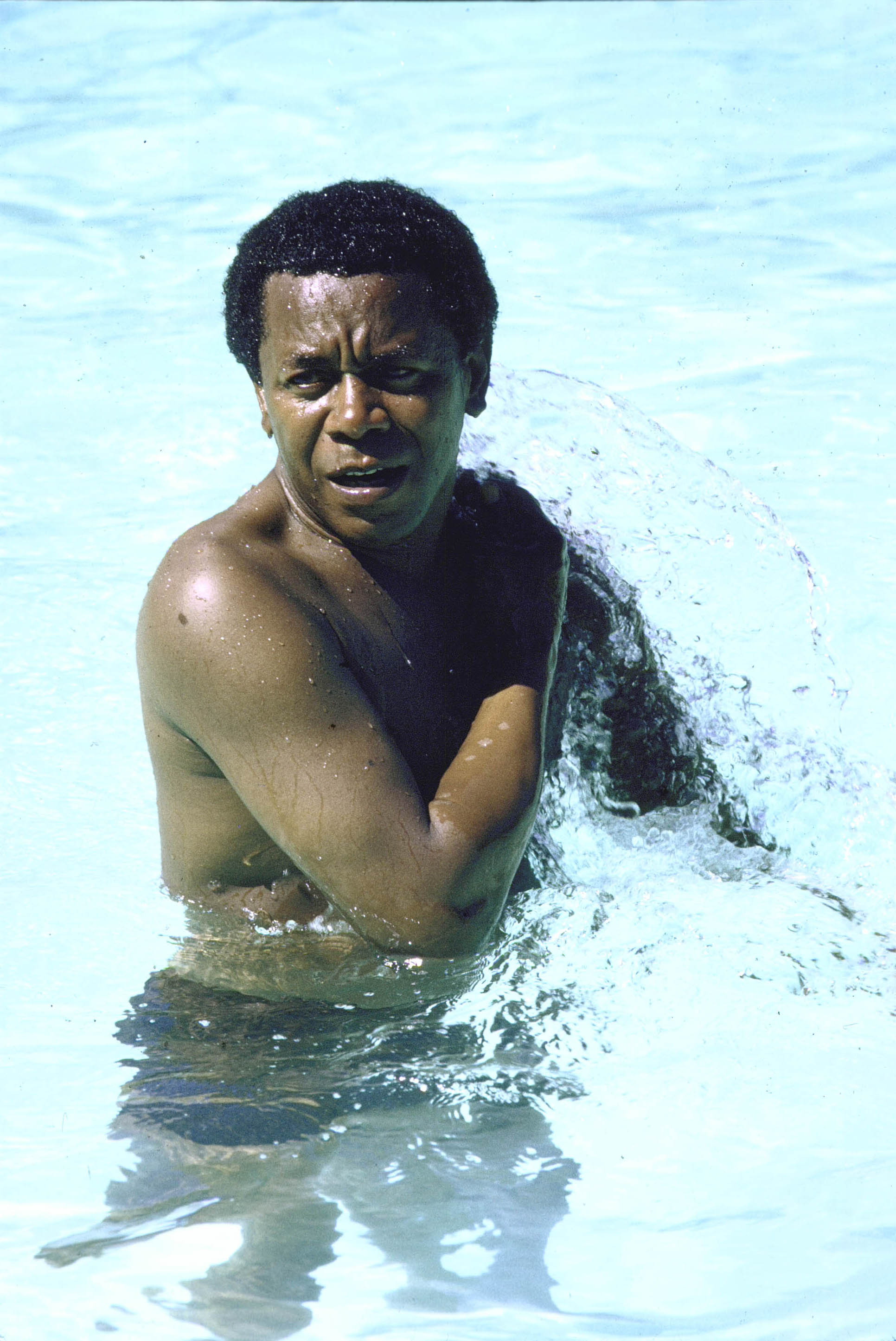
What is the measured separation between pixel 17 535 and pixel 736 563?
2349 mm

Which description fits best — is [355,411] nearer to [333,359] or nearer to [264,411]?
[333,359]

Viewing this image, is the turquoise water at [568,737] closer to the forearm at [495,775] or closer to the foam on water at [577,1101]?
the foam on water at [577,1101]

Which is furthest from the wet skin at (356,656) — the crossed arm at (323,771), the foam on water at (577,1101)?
the foam on water at (577,1101)

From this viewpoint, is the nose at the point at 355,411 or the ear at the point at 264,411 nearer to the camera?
the nose at the point at 355,411

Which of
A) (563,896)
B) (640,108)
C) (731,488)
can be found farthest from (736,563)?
(640,108)

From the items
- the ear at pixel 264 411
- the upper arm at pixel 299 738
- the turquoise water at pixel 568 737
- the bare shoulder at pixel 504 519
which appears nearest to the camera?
the upper arm at pixel 299 738

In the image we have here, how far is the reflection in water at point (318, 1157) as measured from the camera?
7.44 feet

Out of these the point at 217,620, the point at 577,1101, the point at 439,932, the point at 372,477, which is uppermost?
the point at 372,477

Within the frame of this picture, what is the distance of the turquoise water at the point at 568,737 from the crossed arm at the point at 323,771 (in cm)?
23

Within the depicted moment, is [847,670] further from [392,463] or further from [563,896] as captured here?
[392,463]

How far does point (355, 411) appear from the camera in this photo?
2344mm

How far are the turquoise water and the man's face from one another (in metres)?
0.77

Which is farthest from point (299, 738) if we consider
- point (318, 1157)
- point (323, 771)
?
point (318, 1157)

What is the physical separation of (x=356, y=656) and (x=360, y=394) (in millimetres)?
417
